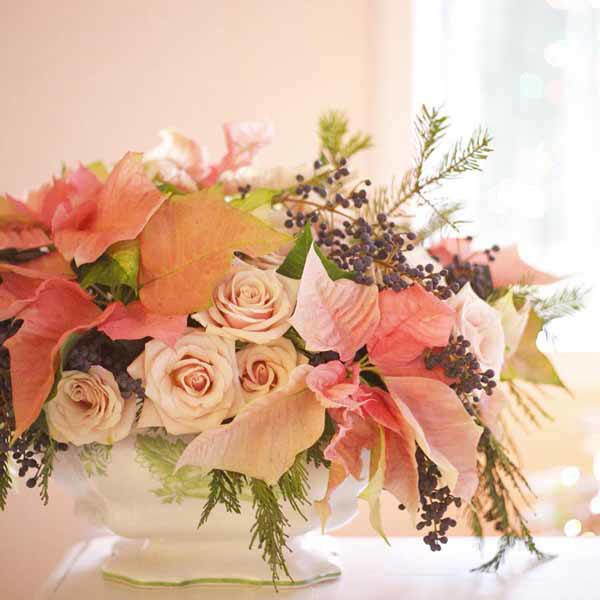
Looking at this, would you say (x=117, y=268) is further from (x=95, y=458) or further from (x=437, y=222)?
(x=437, y=222)

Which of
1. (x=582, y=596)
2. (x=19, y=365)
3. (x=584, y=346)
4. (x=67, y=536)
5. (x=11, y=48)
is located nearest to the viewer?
(x=19, y=365)

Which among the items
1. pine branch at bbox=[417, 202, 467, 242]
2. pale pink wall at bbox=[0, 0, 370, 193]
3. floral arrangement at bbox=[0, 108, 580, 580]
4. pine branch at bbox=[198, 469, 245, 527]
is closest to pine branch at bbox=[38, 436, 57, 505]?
floral arrangement at bbox=[0, 108, 580, 580]

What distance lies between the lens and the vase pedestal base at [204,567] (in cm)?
66

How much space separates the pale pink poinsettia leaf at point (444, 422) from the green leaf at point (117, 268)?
0.17 metres

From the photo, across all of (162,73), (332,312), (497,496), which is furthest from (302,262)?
(162,73)

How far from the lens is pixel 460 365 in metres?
0.56

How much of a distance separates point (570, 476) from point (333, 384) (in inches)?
42.8

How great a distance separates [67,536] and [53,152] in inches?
27.7

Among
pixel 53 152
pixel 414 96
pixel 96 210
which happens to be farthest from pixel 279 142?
pixel 96 210

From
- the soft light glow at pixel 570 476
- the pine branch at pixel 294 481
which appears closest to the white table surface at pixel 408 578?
the pine branch at pixel 294 481

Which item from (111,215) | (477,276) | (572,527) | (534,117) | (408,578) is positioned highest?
(111,215)

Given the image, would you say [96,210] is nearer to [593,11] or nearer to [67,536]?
[67,536]

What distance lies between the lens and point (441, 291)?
57cm

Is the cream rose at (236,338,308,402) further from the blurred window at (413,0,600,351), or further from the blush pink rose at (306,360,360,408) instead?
the blurred window at (413,0,600,351)
